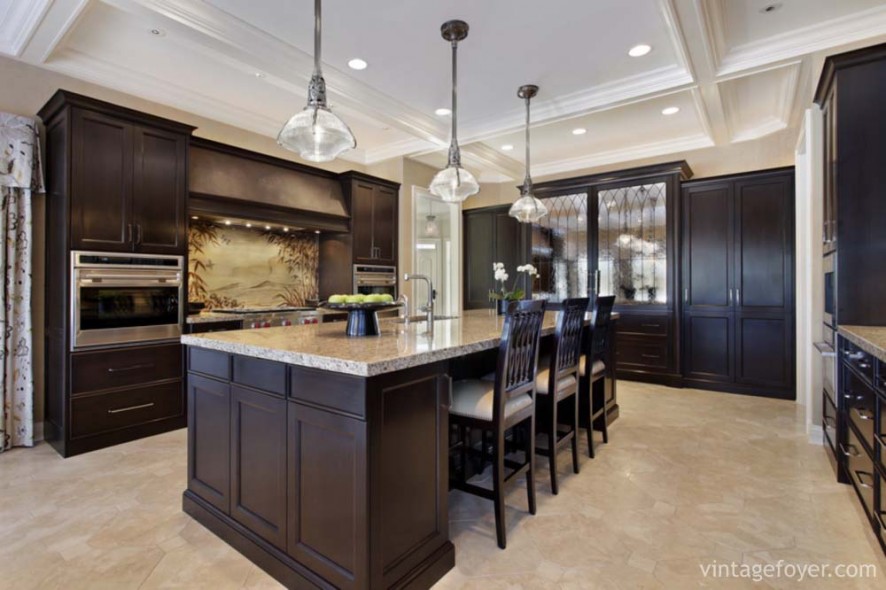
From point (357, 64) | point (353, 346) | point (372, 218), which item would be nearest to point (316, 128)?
point (353, 346)

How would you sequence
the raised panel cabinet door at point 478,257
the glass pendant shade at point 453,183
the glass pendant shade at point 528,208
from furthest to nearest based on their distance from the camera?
the raised panel cabinet door at point 478,257
the glass pendant shade at point 528,208
the glass pendant shade at point 453,183

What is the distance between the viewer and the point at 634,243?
534 centimetres

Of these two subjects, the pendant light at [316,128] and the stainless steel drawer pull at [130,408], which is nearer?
the pendant light at [316,128]

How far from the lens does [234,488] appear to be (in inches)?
79.4

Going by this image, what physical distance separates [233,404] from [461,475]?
1.21 m

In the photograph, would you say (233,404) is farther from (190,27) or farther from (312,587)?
(190,27)

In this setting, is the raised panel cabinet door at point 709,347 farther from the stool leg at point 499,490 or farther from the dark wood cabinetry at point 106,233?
the dark wood cabinetry at point 106,233

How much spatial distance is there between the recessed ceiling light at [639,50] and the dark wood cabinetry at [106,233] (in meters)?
3.65

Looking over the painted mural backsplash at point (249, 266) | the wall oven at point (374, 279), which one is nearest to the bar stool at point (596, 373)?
the wall oven at point (374, 279)

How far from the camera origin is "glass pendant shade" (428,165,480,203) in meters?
3.26

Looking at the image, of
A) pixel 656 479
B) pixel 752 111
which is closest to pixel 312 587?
pixel 656 479

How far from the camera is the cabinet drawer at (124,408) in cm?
313

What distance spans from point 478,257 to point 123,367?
5061mm

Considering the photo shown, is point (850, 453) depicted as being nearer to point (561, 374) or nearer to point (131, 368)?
point (561, 374)
